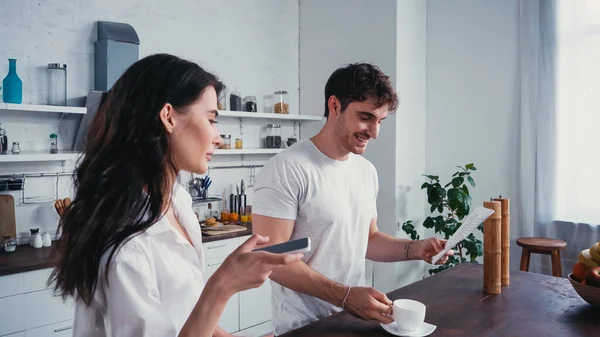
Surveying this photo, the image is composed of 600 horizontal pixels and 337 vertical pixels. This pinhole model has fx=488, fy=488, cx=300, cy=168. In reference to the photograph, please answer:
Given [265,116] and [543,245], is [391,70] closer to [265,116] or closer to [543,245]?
[265,116]

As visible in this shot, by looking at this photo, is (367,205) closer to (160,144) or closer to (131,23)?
(160,144)

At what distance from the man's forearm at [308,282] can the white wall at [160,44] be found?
7.34 feet

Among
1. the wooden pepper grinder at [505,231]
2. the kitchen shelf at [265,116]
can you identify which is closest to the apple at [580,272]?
the wooden pepper grinder at [505,231]

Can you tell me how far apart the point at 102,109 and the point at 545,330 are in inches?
54.6

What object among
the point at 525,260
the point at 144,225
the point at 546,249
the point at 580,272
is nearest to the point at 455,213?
the point at 525,260

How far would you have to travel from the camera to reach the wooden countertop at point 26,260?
250cm

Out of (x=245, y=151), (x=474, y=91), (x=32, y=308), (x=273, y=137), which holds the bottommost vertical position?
(x=32, y=308)

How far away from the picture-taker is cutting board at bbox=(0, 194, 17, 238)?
294cm

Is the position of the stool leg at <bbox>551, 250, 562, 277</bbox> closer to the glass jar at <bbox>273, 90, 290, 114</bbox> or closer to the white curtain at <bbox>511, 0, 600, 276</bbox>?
the white curtain at <bbox>511, 0, 600, 276</bbox>

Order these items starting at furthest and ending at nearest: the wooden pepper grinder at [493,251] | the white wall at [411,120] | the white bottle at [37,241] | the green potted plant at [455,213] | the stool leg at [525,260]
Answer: the white wall at [411,120]
the green potted plant at [455,213]
the stool leg at [525,260]
the white bottle at [37,241]
the wooden pepper grinder at [493,251]

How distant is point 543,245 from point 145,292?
316 centimetres

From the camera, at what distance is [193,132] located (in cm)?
121

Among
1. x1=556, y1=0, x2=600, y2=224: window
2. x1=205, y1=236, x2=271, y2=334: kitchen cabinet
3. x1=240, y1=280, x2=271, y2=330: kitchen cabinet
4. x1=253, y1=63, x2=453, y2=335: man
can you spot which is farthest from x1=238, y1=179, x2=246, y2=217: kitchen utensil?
x1=556, y1=0, x2=600, y2=224: window

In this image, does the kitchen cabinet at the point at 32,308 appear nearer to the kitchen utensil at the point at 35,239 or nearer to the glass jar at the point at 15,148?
the kitchen utensil at the point at 35,239
